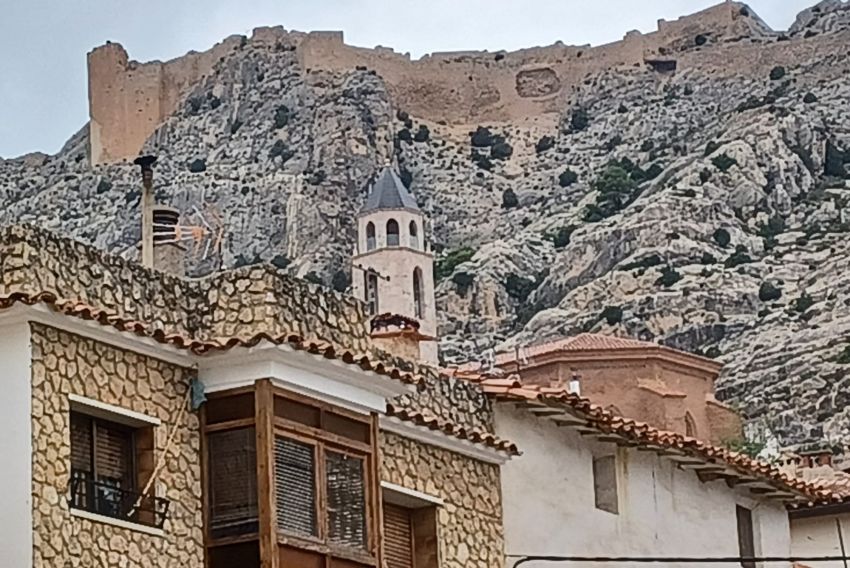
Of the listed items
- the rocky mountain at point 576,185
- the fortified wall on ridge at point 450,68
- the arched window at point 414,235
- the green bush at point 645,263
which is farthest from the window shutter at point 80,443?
the fortified wall on ridge at point 450,68

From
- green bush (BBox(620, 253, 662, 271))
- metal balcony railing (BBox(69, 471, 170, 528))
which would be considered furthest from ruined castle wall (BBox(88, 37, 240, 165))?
metal balcony railing (BBox(69, 471, 170, 528))

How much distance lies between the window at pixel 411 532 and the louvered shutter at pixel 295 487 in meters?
2.94

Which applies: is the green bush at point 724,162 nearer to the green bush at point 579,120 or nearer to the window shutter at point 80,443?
the green bush at point 579,120

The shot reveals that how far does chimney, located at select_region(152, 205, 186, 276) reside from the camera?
19828 millimetres

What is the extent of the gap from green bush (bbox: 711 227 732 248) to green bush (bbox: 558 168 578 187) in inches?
936

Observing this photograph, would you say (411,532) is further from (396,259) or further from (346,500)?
(396,259)

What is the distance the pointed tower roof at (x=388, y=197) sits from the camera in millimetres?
100125

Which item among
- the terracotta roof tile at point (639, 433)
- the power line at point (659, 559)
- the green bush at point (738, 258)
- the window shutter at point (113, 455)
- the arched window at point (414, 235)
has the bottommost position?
the window shutter at point (113, 455)

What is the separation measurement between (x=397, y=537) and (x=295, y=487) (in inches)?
131

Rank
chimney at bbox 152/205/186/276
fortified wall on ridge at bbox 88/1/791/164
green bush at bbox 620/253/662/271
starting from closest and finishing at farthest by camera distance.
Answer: chimney at bbox 152/205/186/276 → green bush at bbox 620/253/662/271 → fortified wall on ridge at bbox 88/1/791/164

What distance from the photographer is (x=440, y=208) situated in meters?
126

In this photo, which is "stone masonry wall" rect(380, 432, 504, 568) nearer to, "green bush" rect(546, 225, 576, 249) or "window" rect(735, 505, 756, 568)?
"window" rect(735, 505, 756, 568)

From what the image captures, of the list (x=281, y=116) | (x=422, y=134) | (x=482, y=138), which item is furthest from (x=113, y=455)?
(x=482, y=138)

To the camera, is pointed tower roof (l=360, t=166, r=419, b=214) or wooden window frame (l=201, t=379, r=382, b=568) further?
pointed tower roof (l=360, t=166, r=419, b=214)
